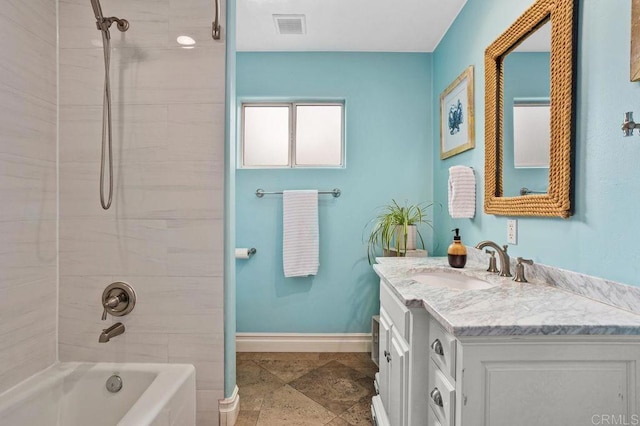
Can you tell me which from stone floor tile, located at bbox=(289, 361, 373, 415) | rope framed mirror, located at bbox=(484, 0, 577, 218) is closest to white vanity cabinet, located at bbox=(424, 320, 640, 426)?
rope framed mirror, located at bbox=(484, 0, 577, 218)

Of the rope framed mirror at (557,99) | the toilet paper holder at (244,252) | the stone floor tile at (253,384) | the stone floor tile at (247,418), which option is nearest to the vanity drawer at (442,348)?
the rope framed mirror at (557,99)

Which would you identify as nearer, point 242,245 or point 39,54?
point 39,54

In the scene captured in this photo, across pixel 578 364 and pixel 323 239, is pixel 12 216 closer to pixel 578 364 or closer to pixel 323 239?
pixel 323 239

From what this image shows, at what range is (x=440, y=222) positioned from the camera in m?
2.47

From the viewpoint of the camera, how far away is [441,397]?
95cm

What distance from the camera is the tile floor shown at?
1780mm

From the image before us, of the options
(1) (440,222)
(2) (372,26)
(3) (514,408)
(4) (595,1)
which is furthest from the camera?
(1) (440,222)

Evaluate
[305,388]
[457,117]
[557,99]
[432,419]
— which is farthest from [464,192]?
[305,388]

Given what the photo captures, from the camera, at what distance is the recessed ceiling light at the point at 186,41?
1591 mm

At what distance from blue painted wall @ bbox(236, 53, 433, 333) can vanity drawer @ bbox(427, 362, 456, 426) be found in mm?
1541

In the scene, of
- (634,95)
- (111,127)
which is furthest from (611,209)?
(111,127)

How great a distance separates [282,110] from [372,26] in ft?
3.07

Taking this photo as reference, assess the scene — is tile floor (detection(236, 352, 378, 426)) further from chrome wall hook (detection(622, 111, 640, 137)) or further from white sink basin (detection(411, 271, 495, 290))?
chrome wall hook (detection(622, 111, 640, 137))

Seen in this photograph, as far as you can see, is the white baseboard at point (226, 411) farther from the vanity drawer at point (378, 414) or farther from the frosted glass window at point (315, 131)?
the frosted glass window at point (315, 131)
